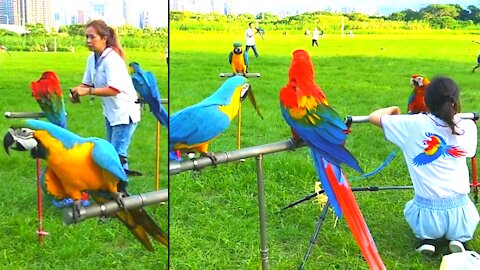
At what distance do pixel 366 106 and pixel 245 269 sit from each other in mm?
644

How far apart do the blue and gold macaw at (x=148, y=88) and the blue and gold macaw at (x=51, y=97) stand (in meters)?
0.12

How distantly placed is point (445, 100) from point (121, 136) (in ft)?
2.18

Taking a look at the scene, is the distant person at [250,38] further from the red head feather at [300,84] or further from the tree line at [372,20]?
the red head feather at [300,84]

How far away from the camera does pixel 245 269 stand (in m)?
1.39

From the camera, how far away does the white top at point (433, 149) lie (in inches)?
48.0

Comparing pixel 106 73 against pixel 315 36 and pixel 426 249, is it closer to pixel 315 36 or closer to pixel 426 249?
pixel 315 36

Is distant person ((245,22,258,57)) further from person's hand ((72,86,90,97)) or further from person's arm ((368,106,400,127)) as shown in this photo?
person's hand ((72,86,90,97))

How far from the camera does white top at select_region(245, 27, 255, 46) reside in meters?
1.44

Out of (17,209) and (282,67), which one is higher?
(282,67)

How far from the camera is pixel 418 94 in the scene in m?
1.34

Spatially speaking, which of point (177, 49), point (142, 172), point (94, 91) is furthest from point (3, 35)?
point (177, 49)

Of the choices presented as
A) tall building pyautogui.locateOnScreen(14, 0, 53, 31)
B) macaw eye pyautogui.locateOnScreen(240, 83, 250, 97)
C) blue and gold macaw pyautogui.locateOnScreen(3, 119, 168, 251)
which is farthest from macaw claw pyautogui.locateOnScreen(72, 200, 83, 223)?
macaw eye pyautogui.locateOnScreen(240, 83, 250, 97)

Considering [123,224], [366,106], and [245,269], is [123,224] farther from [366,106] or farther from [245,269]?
[366,106]

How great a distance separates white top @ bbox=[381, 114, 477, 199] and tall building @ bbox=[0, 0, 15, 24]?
0.73m
